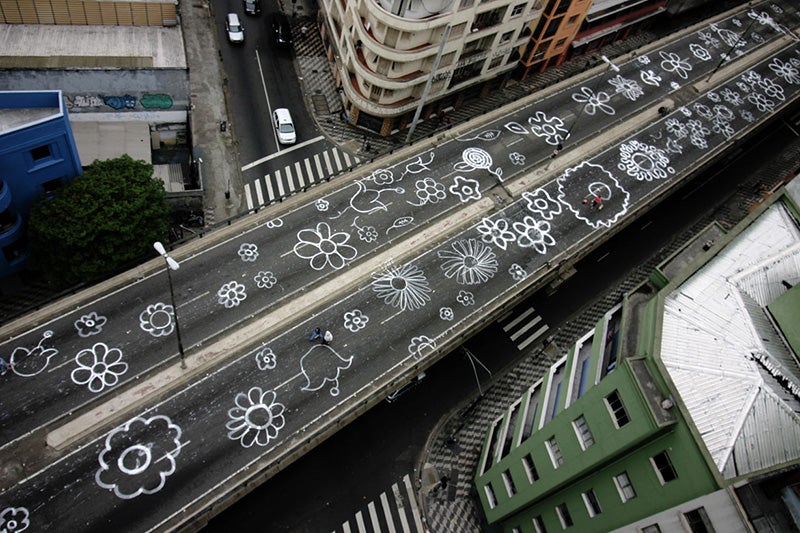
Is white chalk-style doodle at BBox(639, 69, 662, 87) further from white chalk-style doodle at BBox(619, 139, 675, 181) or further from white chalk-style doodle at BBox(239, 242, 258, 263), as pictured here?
white chalk-style doodle at BBox(239, 242, 258, 263)

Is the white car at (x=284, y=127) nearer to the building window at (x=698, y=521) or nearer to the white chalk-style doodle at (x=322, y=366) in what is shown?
the white chalk-style doodle at (x=322, y=366)

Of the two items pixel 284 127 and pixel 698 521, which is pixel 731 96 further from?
pixel 698 521

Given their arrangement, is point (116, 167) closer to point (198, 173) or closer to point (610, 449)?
point (198, 173)

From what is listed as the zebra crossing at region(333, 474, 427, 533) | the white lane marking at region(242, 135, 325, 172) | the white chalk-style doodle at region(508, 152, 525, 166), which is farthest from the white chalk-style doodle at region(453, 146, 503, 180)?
the zebra crossing at region(333, 474, 427, 533)

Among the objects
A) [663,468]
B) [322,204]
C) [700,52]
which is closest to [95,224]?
[322,204]

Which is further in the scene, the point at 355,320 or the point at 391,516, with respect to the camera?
the point at 355,320

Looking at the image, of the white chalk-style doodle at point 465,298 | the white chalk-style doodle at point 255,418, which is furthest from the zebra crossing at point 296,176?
the white chalk-style doodle at point 255,418

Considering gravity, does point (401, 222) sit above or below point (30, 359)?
above
